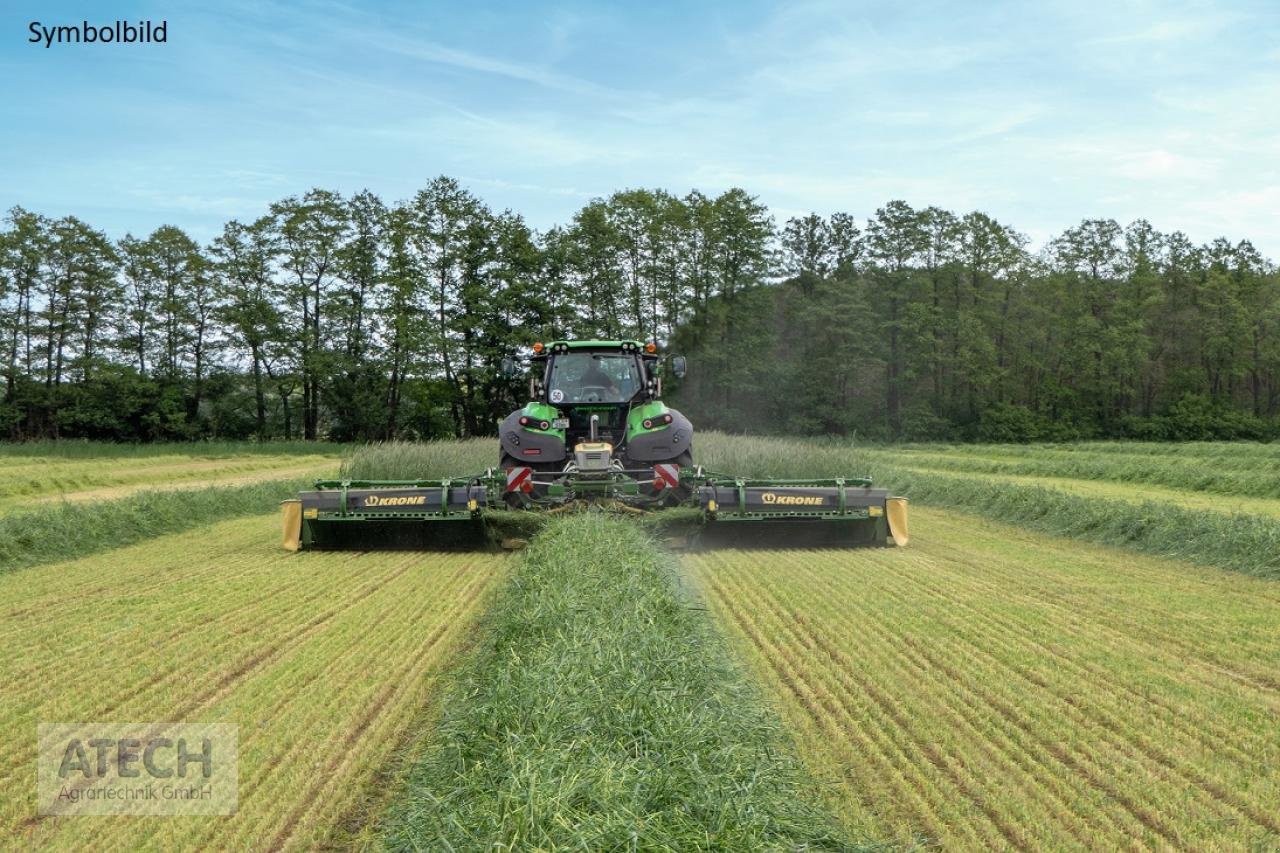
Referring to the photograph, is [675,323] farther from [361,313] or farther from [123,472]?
[123,472]

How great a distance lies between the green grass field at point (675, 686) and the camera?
3059mm

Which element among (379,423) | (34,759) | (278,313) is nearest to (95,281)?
(278,313)

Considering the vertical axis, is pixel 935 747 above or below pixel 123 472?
below

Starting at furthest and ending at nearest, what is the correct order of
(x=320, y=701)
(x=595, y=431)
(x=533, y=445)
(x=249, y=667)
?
(x=595, y=431), (x=533, y=445), (x=249, y=667), (x=320, y=701)

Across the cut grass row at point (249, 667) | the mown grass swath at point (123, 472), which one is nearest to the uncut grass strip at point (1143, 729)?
the cut grass row at point (249, 667)

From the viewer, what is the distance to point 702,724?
3.33 metres

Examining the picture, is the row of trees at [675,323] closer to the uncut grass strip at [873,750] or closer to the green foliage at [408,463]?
the green foliage at [408,463]

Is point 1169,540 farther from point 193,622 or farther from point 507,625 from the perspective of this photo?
point 193,622

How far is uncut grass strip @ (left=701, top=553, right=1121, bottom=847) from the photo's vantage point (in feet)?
10.6

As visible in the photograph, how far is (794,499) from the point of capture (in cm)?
945

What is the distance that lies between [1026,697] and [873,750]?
112cm

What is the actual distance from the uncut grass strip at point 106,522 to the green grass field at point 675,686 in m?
0.08

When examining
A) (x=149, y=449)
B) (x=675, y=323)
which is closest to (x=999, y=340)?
(x=675, y=323)

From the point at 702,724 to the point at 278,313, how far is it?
120 feet
